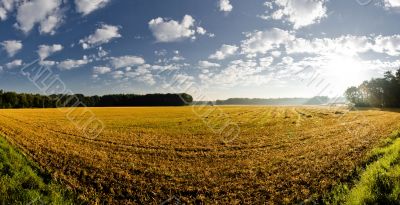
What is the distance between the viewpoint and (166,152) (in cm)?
1880

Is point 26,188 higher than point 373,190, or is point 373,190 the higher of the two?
point 373,190

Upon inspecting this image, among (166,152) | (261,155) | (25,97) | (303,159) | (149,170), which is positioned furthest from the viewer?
(25,97)

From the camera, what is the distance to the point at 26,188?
10.5 metres

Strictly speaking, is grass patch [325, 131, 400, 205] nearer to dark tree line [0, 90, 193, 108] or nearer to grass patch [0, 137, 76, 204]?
grass patch [0, 137, 76, 204]

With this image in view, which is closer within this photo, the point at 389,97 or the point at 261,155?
the point at 261,155

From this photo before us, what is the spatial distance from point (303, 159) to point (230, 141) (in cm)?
817

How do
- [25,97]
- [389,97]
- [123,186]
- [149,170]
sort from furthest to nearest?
[25,97]
[389,97]
[149,170]
[123,186]

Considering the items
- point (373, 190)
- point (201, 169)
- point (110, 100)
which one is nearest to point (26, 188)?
point (201, 169)

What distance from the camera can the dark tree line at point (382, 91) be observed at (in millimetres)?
90500

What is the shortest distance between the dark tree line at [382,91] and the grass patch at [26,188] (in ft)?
324

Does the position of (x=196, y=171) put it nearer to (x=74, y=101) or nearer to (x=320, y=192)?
(x=320, y=192)

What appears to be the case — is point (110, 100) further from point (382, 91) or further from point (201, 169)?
point (201, 169)

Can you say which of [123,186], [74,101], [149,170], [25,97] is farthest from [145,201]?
[74,101]

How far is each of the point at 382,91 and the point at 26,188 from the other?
365 feet
